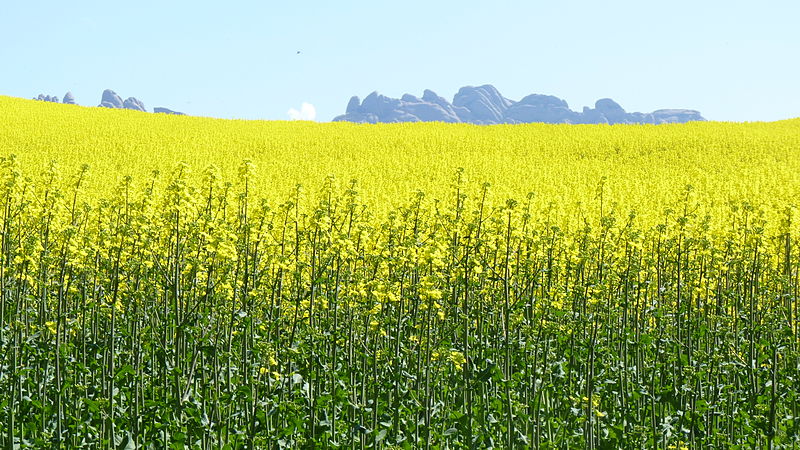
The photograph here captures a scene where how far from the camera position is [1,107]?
213 feet

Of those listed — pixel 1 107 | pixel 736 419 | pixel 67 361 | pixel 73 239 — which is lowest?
pixel 736 419

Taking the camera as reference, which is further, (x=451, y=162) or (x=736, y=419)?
(x=451, y=162)

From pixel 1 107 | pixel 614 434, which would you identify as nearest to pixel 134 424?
pixel 614 434

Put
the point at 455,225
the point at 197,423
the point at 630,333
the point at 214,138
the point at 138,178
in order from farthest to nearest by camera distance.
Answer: the point at 214,138 → the point at 138,178 → the point at 630,333 → the point at 455,225 → the point at 197,423

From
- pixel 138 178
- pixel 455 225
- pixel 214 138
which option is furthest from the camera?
pixel 214 138

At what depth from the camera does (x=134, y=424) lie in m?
8.61

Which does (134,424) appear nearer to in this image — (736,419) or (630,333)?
(630,333)

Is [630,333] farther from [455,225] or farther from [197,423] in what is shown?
[197,423]

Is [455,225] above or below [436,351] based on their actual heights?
above

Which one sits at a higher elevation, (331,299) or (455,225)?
(455,225)

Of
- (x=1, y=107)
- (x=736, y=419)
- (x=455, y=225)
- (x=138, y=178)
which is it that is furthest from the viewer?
(x=1, y=107)

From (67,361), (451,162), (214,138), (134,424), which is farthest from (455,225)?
(214,138)

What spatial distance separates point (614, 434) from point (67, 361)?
290 inches

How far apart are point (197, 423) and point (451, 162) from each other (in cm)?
3991
